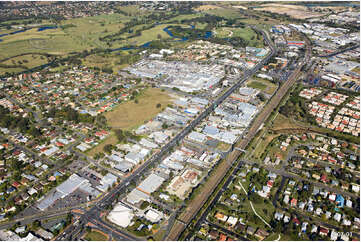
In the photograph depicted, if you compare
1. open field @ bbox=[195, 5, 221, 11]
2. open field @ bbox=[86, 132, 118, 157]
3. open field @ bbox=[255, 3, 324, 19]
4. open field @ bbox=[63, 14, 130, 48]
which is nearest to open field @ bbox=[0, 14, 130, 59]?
open field @ bbox=[63, 14, 130, 48]

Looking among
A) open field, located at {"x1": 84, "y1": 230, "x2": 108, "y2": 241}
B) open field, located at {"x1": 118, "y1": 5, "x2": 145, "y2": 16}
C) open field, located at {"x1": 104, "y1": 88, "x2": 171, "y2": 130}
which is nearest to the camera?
open field, located at {"x1": 84, "y1": 230, "x2": 108, "y2": 241}

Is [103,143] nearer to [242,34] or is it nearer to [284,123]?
[284,123]

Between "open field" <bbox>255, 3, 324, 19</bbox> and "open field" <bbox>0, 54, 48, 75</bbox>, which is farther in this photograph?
"open field" <bbox>255, 3, 324, 19</bbox>

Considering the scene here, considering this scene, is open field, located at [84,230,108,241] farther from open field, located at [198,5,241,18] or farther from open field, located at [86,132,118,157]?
open field, located at [198,5,241,18]

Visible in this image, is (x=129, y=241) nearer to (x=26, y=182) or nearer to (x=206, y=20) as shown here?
(x=26, y=182)

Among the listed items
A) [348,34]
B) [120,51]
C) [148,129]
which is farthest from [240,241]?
[348,34]

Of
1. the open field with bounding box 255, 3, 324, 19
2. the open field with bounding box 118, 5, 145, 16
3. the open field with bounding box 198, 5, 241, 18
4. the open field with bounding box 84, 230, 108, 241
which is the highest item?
the open field with bounding box 255, 3, 324, 19

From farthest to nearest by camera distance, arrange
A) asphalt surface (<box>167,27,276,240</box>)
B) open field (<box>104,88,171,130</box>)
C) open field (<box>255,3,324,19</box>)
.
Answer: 1. open field (<box>255,3,324,19</box>)
2. open field (<box>104,88,171,130</box>)
3. asphalt surface (<box>167,27,276,240</box>)
